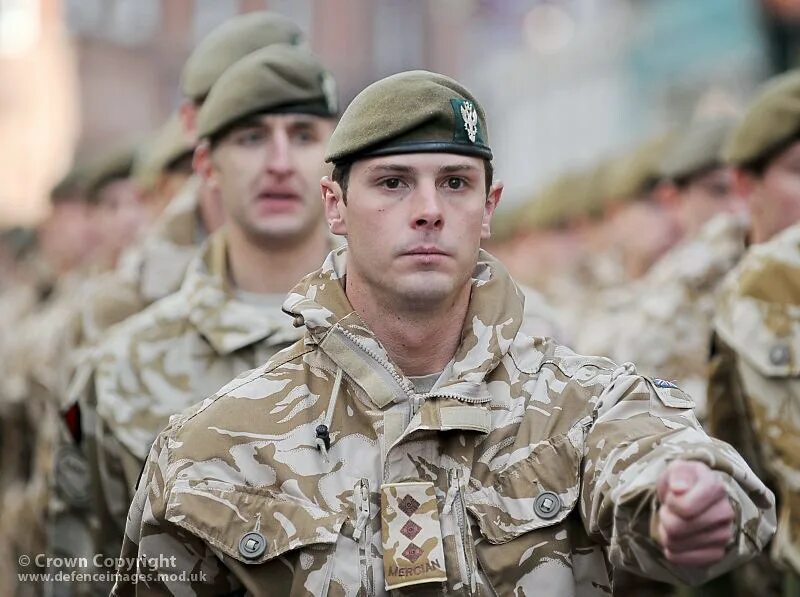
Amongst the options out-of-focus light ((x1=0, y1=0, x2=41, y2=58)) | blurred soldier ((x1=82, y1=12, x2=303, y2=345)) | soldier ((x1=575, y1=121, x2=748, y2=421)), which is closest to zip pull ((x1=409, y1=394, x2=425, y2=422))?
blurred soldier ((x1=82, y1=12, x2=303, y2=345))

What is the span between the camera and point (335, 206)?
18.0 feet

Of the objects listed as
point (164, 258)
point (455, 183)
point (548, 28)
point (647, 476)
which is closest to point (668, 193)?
point (164, 258)

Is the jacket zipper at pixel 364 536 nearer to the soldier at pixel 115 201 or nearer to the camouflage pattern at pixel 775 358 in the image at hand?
the camouflage pattern at pixel 775 358

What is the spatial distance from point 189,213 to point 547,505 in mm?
4741

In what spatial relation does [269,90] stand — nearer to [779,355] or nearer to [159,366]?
[159,366]

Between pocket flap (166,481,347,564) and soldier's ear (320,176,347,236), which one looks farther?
soldier's ear (320,176,347,236)

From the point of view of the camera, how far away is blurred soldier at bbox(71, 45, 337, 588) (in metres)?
7.64

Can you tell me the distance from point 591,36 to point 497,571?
52690 millimetres

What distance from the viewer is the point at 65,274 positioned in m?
17.1

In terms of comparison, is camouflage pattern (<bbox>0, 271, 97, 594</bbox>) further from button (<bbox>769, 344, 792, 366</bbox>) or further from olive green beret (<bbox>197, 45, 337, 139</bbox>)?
button (<bbox>769, 344, 792, 366</bbox>)

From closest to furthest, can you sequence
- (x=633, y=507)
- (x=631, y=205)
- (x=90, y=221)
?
(x=633, y=507) < (x=631, y=205) < (x=90, y=221)

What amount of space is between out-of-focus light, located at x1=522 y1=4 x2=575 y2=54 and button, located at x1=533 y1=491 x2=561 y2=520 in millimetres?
56692

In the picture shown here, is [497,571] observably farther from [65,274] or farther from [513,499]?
[65,274]

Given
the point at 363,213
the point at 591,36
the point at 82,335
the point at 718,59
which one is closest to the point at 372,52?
the point at 591,36
